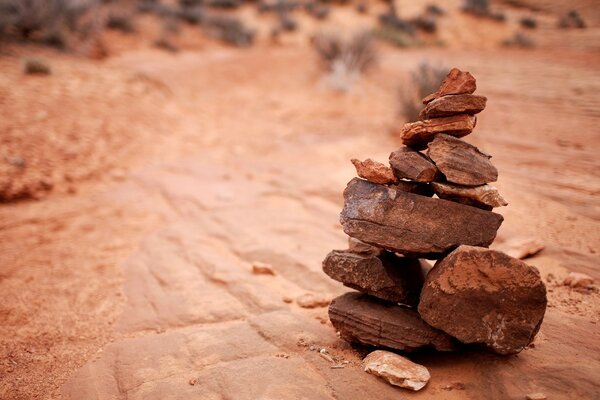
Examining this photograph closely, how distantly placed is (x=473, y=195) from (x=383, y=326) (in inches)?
35.4

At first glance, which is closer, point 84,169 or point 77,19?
point 84,169

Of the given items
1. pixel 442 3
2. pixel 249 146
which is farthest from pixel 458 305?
pixel 442 3

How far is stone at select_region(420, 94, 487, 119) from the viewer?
211 centimetres

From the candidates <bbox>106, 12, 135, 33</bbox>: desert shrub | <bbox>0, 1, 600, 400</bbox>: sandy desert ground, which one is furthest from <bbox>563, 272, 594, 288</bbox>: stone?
<bbox>106, 12, 135, 33</bbox>: desert shrub

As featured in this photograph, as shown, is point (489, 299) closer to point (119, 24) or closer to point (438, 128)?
point (438, 128)

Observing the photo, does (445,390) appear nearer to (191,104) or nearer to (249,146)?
(249,146)

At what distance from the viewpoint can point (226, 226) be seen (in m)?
4.11

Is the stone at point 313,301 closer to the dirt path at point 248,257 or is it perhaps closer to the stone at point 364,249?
the dirt path at point 248,257

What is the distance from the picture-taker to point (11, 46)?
7.73 m

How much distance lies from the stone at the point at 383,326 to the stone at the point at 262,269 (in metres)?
0.96

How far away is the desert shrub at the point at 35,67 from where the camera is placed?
22.2 feet

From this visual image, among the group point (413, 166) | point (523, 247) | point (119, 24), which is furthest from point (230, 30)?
point (413, 166)

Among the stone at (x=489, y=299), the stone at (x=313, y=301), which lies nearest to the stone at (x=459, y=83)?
the stone at (x=489, y=299)

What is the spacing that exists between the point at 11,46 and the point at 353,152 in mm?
7401
